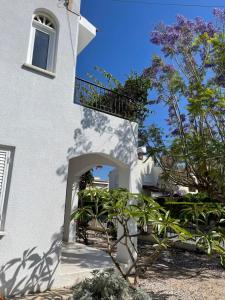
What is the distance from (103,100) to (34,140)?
430cm

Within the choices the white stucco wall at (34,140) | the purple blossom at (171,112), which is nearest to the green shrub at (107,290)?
the white stucco wall at (34,140)

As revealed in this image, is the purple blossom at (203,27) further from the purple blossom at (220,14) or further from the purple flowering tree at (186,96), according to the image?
the purple blossom at (220,14)

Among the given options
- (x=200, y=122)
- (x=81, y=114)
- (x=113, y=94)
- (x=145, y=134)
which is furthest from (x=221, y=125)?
(x=81, y=114)

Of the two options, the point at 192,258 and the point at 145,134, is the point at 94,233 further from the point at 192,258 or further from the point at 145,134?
the point at 145,134

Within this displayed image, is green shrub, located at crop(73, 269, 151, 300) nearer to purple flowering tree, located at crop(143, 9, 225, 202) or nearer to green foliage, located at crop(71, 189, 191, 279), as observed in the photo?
green foliage, located at crop(71, 189, 191, 279)

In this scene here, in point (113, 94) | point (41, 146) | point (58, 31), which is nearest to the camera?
point (41, 146)

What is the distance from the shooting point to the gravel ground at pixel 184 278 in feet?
32.1

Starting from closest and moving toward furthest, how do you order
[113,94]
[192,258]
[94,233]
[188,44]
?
[113,94] → [188,44] → [192,258] → [94,233]

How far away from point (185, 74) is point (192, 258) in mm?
10666

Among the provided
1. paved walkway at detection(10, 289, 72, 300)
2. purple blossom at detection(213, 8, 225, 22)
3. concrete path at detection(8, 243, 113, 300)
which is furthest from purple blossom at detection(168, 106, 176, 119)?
paved walkway at detection(10, 289, 72, 300)

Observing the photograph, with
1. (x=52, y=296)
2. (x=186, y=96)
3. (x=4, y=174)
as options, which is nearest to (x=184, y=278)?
(x=52, y=296)

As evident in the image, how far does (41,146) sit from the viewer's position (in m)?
9.45

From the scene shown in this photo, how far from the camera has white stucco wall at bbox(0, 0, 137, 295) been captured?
8625 millimetres

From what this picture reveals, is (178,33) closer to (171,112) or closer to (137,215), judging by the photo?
(171,112)
